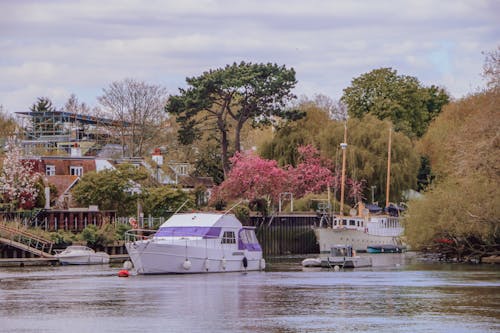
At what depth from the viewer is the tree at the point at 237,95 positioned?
402 ft

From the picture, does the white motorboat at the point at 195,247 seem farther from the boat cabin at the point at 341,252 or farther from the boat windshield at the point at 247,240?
the boat cabin at the point at 341,252

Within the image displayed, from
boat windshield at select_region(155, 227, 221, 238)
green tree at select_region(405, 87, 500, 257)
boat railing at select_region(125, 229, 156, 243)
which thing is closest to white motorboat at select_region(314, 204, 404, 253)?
green tree at select_region(405, 87, 500, 257)

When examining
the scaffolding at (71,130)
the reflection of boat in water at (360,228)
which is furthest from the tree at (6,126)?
the reflection of boat in water at (360,228)

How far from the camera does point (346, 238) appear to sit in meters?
112

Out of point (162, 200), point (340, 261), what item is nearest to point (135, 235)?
point (340, 261)

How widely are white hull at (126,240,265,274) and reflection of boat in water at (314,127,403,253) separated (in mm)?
35926

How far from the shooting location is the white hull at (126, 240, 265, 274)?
72.7 meters

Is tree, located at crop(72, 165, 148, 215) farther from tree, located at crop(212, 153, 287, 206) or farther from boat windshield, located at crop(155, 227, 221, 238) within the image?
boat windshield, located at crop(155, 227, 221, 238)

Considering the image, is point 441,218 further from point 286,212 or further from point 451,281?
point 286,212

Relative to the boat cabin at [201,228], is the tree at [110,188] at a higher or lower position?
higher

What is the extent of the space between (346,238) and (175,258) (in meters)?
40.9

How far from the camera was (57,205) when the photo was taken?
104m

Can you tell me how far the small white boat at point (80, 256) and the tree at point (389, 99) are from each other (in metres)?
56.4

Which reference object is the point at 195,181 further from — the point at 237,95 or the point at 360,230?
the point at 360,230
